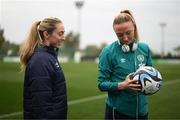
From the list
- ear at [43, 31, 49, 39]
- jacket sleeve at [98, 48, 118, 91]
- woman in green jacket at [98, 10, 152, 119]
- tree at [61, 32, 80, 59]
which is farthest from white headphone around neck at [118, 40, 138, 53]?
tree at [61, 32, 80, 59]

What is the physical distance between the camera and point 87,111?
303 inches

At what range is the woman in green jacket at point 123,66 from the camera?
9.97 ft

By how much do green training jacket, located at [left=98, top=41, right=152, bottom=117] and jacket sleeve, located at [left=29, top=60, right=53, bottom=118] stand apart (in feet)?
1.59

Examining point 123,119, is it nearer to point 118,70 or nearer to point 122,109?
point 122,109

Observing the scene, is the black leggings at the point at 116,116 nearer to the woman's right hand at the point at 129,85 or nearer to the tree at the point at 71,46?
the woman's right hand at the point at 129,85

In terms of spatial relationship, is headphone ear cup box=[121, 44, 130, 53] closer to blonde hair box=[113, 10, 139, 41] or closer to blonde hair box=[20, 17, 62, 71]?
blonde hair box=[113, 10, 139, 41]

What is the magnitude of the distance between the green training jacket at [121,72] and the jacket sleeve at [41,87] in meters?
0.48

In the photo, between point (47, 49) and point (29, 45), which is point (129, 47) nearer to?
point (47, 49)

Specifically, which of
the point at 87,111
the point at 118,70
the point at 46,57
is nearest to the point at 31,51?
the point at 46,57

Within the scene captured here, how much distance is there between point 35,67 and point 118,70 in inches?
26.4

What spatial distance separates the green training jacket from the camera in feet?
10.1

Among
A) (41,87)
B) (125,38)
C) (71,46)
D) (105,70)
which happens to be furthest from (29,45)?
(71,46)

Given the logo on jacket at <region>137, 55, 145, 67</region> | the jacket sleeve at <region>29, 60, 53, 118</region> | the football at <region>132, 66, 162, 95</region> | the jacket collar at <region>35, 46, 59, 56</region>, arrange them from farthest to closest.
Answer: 1. the logo on jacket at <region>137, 55, 145, 67</region>
2. the football at <region>132, 66, 162, 95</region>
3. the jacket collar at <region>35, 46, 59, 56</region>
4. the jacket sleeve at <region>29, 60, 53, 118</region>

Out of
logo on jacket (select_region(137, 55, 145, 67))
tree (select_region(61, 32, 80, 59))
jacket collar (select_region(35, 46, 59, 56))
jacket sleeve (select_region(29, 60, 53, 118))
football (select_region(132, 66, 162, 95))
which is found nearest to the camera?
jacket sleeve (select_region(29, 60, 53, 118))
